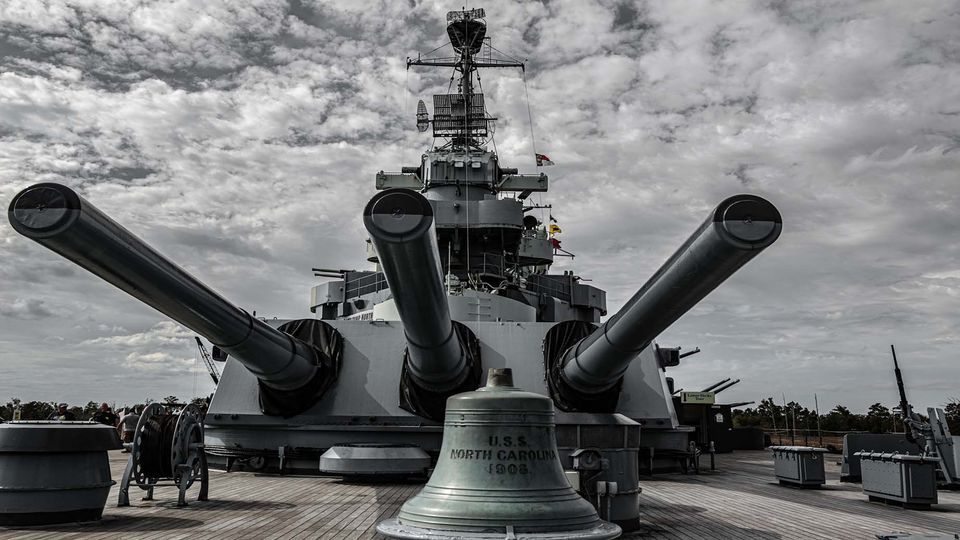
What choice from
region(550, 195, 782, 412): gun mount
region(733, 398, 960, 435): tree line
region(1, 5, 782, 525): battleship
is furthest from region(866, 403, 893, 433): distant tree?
region(550, 195, 782, 412): gun mount

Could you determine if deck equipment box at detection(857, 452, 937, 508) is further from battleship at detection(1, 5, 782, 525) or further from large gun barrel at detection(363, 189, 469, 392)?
large gun barrel at detection(363, 189, 469, 392)

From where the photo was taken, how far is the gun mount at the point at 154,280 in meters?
4.10

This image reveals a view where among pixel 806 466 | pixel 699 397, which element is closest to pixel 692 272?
pixel 806 466

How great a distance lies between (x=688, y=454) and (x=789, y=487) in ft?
4.17

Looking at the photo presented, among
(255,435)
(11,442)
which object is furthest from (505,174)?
(11,442)

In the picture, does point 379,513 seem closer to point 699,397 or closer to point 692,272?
point 692,272

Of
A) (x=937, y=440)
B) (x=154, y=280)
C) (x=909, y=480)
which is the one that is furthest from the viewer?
(x=937, y=440)

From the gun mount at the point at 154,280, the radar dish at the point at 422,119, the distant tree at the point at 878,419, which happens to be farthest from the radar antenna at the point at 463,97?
the distant tree at the point at 878,419

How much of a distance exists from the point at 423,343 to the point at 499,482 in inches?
115

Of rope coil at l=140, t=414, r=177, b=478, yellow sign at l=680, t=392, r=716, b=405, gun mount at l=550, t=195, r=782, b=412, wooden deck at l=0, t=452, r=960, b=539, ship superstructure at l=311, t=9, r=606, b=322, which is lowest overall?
wooden deck at l=0, t=452, r=960, b=539

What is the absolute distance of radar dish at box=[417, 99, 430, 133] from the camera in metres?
16.0

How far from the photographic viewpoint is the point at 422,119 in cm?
1598

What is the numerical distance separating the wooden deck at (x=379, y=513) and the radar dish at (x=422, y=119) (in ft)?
29.5

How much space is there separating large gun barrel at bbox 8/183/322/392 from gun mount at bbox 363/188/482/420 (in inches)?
54.2
